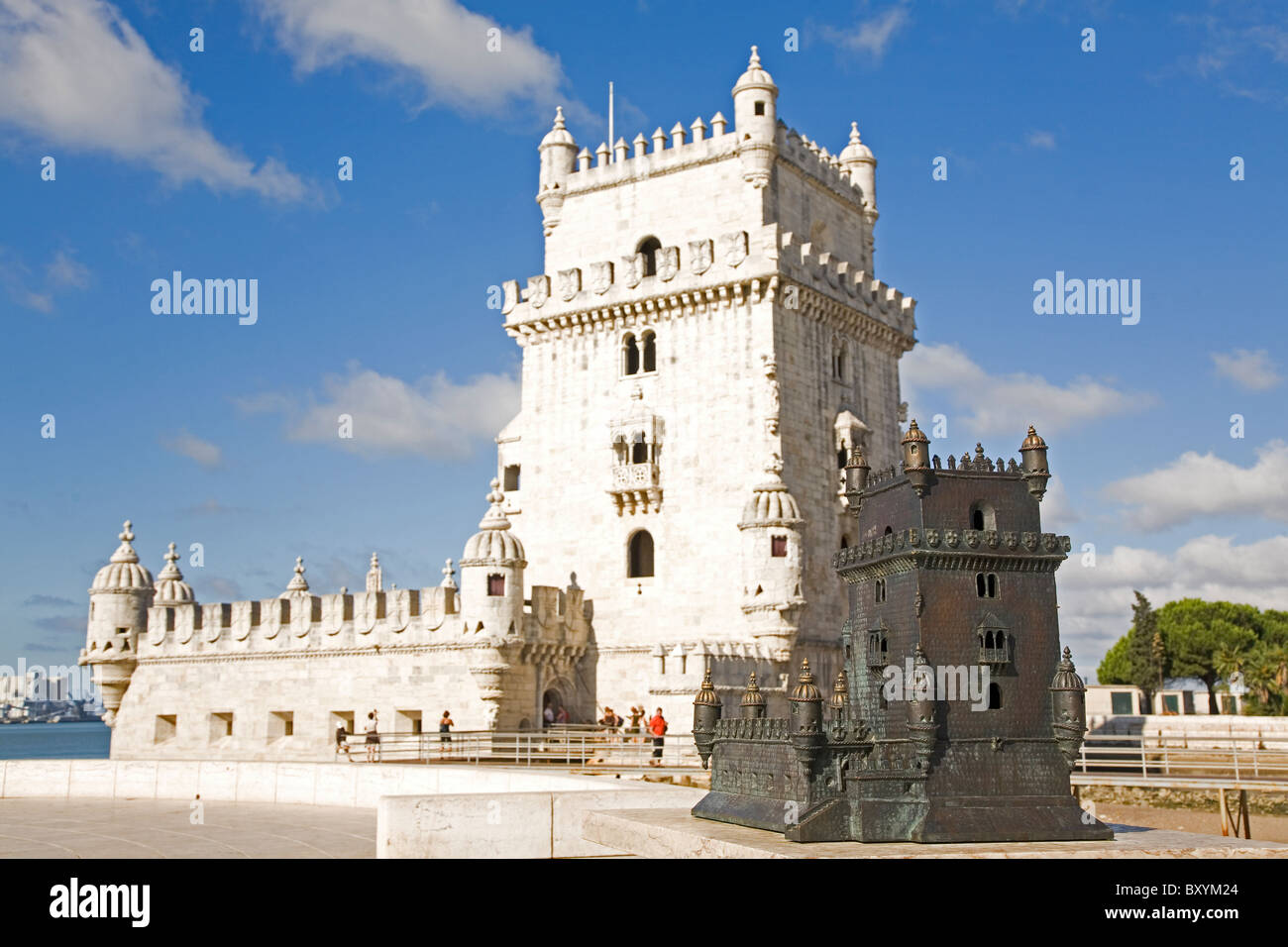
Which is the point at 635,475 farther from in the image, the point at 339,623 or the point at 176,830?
the point at 176,830

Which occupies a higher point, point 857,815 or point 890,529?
point 890,529

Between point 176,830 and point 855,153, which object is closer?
point 176,830

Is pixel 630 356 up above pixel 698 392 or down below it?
above

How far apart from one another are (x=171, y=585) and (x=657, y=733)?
2020cm

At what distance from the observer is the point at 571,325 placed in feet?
125

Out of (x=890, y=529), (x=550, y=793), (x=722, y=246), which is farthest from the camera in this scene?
(x=722, y=246)

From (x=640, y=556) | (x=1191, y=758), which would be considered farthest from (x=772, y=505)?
(x=1191, y=758)

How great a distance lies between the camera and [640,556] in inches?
1435

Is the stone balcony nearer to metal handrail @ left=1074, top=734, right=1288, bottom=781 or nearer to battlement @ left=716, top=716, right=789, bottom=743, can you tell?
metal handrail @ left=1074, top=734, right=1288, bottom=781

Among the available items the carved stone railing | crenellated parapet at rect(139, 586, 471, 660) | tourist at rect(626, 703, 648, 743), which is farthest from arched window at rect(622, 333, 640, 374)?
tourist at rect(626, 703, 648, 743)
